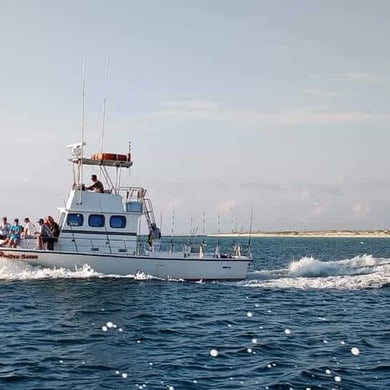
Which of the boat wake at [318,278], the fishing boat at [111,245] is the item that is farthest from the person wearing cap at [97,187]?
the boat wake at [318,278]

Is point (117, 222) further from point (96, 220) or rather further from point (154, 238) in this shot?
point (154, 238)

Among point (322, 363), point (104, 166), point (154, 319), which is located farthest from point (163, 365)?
point (104, 166)

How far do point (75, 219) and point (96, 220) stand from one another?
104 centimetres

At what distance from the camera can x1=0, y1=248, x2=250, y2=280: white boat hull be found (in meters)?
26.6

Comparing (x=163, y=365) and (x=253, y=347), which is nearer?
(x=163, y=365)

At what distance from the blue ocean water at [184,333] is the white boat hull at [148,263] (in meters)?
0.51

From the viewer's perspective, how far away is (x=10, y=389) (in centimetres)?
1091

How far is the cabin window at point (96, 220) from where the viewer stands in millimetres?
27609

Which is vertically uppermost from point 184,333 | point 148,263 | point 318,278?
point 148,263

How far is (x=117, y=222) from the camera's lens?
2797 centimetres

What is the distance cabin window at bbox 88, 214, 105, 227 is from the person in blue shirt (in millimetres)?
3490

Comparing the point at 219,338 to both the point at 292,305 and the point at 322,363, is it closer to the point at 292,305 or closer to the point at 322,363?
the point at 322,363

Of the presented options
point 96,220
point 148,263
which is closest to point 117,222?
point 96,220

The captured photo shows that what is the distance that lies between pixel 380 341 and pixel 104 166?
1737 cm
